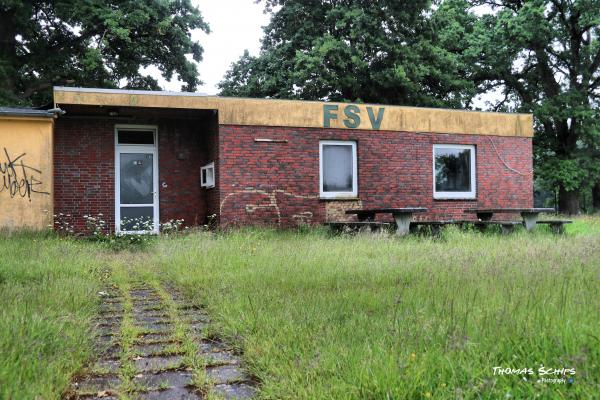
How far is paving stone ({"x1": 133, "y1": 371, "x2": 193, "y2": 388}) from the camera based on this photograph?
3.08 m

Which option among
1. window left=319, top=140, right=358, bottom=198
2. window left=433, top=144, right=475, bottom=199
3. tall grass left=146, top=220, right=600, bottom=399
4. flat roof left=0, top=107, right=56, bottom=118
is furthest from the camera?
window left=433, top=144, right=475, bottom=199

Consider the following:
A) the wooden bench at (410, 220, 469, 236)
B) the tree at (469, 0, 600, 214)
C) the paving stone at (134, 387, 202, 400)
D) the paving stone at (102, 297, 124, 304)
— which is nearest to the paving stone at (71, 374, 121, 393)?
the paving stone at (134, 387, 202, 400)

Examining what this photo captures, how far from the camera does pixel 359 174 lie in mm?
13664

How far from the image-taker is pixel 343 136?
13.5m

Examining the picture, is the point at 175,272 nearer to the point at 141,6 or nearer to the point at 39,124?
the point at 39,124

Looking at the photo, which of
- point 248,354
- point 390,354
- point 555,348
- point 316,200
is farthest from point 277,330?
point 316,200

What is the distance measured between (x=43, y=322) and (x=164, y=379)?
107 cm

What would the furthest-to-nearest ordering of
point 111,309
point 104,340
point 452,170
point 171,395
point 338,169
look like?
1. point 452,170
2. point 338,169
3. point 111,309
4. point 104,340
5. point 171,395

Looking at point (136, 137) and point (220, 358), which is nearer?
point (220, 358)

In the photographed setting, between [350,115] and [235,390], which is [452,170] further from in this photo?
[235,390]

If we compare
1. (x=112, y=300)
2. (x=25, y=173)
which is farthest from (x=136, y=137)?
(x=112, y=300)

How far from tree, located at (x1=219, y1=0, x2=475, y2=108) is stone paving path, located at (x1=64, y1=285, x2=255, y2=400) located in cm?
1945

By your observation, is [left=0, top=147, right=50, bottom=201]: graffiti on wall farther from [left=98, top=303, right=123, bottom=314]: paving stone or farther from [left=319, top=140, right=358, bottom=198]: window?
[left=98, top=303, right=123, bottom=314]: paving stone

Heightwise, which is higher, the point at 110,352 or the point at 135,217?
the point at 135,217
